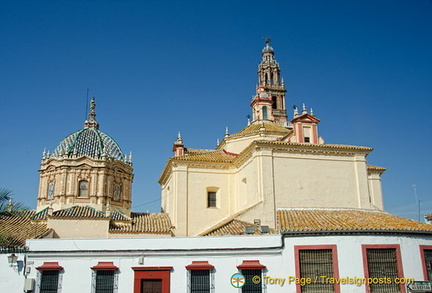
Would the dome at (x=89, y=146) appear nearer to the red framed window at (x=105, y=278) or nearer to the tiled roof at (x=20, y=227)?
the tiled roof at (x=20, y=227)

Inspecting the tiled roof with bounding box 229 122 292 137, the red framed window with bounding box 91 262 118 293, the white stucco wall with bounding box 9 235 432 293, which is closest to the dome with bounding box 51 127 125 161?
the tiled roof with bounding box 229 122 292 137

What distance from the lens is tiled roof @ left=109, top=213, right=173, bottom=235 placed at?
85.6 feet

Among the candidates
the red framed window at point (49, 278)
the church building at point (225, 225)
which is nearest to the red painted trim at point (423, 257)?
the church building at point (225, 225)

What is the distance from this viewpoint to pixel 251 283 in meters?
16.7

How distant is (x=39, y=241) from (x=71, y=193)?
11.8m

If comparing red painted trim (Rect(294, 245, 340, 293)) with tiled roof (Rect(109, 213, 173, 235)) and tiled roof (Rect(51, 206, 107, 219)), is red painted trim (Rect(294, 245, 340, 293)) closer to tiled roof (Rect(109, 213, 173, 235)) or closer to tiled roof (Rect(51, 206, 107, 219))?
tiled roof (Rect(109, 213, 173, 235))

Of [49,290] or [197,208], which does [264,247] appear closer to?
[49,290]

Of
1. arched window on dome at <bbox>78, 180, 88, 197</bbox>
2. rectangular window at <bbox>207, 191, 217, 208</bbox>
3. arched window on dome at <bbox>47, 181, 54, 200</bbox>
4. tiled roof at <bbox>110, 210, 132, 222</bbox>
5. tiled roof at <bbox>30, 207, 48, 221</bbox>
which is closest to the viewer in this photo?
tiled roof at <bbox>30, 207, 48, 221</bbox>

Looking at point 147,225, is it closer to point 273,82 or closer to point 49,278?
point 49,278

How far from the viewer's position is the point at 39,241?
1730 centimetres

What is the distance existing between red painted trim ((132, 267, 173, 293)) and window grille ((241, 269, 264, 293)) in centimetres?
292

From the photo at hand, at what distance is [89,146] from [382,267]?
21.4 metres

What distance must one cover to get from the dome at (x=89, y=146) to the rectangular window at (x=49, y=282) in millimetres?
14061

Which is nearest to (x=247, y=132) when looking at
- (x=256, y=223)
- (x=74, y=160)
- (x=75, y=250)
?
(x=256, y=223)
